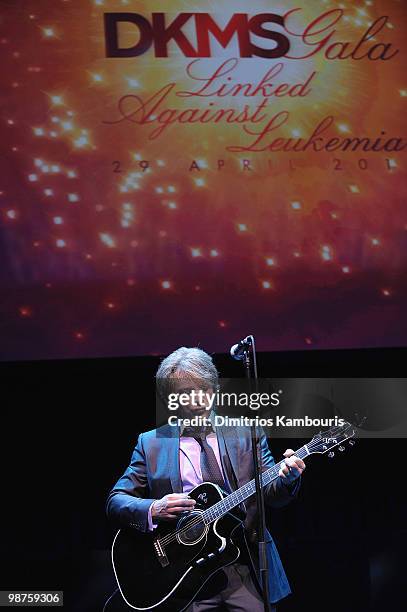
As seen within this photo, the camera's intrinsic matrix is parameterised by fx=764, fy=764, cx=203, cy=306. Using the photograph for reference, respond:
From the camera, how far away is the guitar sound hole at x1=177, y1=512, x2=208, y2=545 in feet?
8.94

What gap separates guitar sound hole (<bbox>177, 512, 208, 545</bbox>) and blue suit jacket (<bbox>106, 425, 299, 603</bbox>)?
120 mm

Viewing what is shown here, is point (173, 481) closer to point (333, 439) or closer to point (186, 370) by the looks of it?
point (186, 370)

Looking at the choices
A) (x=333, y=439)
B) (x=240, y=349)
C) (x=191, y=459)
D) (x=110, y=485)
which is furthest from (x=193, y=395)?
(x=110, y=485)

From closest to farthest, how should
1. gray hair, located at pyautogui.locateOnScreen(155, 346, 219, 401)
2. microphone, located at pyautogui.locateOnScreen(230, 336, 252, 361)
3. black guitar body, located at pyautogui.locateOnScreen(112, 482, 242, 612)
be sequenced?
microphone, located at pyautogui.locateOnScreen(230, 336, 252, 361) < black guitar body, located at pyautogui.locateOnScreen(112, 482, 242, 612) < gray hair, located at pyautogui.locateOnScreen(155, 346, 219, 401)

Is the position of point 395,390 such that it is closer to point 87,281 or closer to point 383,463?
point 383,463

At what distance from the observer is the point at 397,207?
3906 mm

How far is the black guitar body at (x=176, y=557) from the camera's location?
2.67 meters

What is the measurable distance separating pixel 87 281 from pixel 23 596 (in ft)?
5.19

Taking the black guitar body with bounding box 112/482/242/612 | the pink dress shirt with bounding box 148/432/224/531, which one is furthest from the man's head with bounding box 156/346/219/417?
the black guitar body with bounding box 112/482/242/612

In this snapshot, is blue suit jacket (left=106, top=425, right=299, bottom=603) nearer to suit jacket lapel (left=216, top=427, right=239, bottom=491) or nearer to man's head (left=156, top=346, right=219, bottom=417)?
suit jacket lapel (left=216, top=427, right=239, bottom=491)

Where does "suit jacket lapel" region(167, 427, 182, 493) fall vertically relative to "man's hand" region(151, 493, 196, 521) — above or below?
above

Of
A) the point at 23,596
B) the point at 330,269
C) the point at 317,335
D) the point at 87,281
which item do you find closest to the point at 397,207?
the point at 330,269

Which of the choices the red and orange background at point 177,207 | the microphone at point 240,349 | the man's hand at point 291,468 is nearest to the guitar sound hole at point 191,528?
the man's hand at point 291,468

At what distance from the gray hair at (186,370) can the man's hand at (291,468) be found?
453 mm
